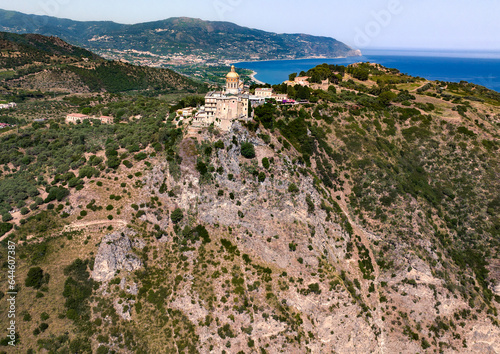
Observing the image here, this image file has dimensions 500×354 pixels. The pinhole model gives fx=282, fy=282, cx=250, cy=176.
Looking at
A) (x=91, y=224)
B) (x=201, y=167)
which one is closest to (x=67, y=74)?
(x=91, y=224)

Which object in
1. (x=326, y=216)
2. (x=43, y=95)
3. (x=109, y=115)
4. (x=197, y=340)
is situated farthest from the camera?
(x=43, y=95)

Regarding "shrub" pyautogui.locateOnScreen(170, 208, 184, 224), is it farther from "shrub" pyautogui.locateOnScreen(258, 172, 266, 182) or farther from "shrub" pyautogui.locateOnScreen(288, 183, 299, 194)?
"shrub" pyautogui.locateOnScreen(288, 183, 299, 194)

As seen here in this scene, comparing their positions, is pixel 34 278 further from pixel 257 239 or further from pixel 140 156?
pixel 257 239

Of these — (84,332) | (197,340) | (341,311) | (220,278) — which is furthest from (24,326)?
(341,311)

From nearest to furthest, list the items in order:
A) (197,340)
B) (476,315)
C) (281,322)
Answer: (197,340), (281,322), (476,315)

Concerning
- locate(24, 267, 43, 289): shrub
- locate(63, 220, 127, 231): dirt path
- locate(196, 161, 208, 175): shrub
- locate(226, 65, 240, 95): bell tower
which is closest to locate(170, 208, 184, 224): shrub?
locate(63, 220, 127, 231): dirt path

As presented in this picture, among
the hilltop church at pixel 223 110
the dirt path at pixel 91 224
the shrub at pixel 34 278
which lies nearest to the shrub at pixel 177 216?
the dirt path at pixel 91 224

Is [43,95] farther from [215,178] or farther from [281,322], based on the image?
[281,322]
